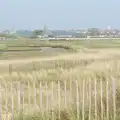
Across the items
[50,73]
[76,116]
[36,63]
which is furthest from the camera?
[36,63]

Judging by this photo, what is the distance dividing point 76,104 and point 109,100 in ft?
2.26

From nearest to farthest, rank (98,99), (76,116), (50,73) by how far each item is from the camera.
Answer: (76,116) < (98,99) < (50,73)

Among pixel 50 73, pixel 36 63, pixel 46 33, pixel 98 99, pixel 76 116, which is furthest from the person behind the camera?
pixel 46 33

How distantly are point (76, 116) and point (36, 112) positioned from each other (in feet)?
3.30

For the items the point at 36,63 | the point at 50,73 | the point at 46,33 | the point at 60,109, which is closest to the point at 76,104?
the point at 60,109

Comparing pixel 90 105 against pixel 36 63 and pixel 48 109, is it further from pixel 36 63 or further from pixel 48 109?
pixel 36 63

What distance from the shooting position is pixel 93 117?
32.4 feet

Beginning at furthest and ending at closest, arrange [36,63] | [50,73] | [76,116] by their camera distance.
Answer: [36,63]
[50,73]
[76,116]

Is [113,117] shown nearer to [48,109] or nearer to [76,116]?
[76,116]

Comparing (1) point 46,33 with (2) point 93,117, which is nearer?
(2) point 93,117

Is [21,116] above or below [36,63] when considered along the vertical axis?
above

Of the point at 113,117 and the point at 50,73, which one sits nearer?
the point at 113,117

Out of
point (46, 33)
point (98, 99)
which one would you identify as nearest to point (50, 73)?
point (98, 99)

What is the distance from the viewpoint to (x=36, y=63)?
34.5 meters
